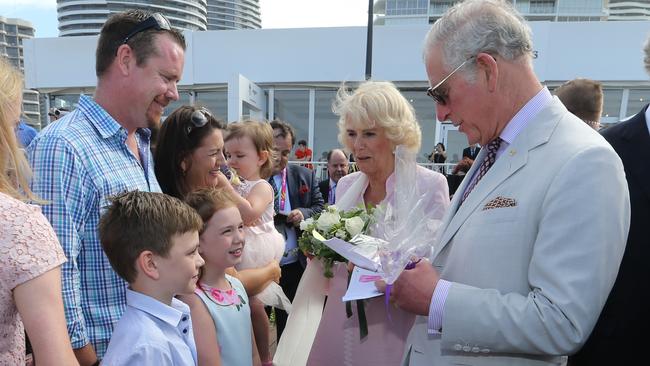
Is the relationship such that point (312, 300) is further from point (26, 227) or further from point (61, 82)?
point (61, 82)

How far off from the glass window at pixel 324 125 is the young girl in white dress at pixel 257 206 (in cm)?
1393

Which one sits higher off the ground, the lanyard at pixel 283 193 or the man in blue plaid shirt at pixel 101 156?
A: the man in blue plaid shirt at pixel 101 156

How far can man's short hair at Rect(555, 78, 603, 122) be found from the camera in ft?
11.6

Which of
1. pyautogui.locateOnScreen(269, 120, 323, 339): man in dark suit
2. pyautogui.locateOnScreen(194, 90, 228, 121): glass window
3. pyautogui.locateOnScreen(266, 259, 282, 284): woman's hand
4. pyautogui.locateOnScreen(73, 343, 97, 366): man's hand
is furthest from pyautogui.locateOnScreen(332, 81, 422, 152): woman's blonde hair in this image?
pyautogui.locateOnScreen(194, 90, 228, 121): glass window

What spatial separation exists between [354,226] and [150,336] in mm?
1033

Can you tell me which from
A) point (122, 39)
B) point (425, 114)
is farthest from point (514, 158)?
point (425, 114)

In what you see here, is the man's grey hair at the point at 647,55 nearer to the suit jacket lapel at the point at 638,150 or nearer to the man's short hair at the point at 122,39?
the suit jacket lapel at the point at 638,150

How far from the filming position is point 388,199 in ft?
8.57

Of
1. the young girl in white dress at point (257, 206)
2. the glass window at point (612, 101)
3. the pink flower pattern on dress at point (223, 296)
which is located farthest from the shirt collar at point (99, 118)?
the glass window at point (612, 101)

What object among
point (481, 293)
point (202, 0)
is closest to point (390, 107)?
point (481, 293)

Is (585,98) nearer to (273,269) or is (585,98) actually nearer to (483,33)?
(483,33)

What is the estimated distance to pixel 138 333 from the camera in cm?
153

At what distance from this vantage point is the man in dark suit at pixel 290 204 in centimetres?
421

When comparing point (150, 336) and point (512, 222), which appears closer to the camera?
point (512, 222)
